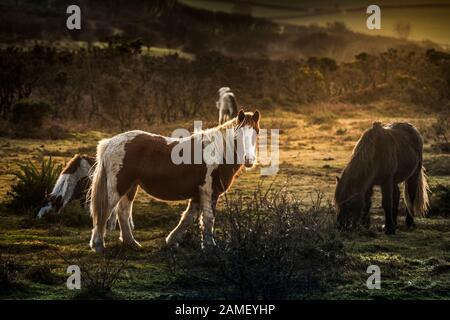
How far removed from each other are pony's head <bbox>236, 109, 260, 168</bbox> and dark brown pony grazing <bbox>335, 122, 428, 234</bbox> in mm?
1647

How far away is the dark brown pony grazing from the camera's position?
9.73 meters

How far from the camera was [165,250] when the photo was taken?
880cm

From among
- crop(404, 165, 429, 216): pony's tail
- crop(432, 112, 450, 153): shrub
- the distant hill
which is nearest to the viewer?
crop(404, 165, 429, 216): pony's tail

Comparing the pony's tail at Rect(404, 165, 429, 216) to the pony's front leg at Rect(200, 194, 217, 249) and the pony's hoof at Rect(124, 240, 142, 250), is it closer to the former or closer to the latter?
the pony's front leg at Rect(200, 194, 217, 249)

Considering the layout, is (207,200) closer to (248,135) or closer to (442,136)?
(248,135)

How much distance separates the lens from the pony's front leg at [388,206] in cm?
1015

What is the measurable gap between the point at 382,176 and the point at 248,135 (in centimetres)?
239

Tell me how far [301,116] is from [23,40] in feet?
69.2

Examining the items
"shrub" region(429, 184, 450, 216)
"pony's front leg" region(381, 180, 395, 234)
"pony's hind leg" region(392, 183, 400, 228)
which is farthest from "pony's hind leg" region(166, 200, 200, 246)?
"shrub" region(429, 184, 450, 216)

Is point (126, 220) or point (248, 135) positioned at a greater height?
point (248, 135)

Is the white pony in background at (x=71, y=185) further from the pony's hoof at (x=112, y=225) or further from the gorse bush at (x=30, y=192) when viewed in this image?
the pony's hoof at (x=112, y=225)

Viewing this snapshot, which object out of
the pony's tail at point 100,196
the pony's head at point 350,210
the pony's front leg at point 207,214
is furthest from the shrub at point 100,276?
the pony's head at point 350,210

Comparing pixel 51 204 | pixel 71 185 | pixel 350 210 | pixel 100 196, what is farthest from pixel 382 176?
pixel 51 204

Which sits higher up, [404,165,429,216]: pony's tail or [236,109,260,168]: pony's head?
[236,109,260,168]: pony's head
